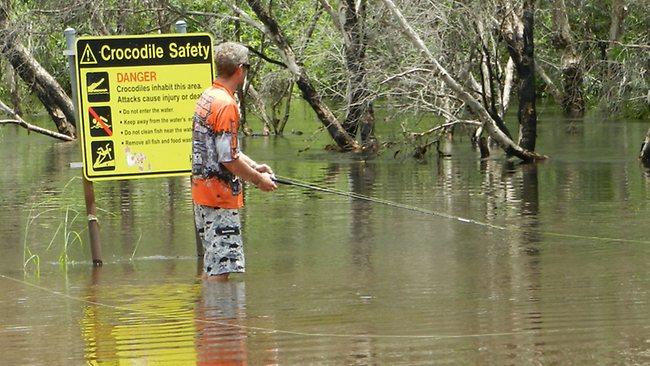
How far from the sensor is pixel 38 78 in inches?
1432

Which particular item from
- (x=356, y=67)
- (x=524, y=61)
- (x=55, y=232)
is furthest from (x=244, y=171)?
(x=356, y=67)

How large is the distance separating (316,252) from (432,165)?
12.6 metres

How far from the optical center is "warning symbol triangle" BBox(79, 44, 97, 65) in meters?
11.4

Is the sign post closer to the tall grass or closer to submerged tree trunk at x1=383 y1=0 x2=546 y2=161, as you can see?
the tall grass

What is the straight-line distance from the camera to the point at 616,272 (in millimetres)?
10570

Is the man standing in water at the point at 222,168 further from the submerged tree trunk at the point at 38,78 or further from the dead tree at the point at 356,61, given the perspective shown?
the submerged tree trunk at the point at 38,78

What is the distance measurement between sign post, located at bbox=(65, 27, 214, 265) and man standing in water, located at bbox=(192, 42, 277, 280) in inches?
71.7

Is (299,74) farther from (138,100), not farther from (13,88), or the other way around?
(13,88)

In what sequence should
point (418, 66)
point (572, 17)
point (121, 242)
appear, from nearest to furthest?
point (121, 242), point (418, 66), point (572, 17)

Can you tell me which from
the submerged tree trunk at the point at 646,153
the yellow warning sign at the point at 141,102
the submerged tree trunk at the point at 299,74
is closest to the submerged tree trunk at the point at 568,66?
the submerged tree trunk at the point at 299,74

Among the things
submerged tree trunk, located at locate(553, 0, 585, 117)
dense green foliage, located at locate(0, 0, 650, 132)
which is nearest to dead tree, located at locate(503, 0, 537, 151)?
dense green foliage, located at locate(0, 0, 650, 132)

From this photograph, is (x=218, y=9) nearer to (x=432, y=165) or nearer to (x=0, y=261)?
A: (x=432, y=165)

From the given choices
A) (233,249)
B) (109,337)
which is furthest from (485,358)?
(233,249)

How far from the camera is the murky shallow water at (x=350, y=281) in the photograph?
25.6 feet
